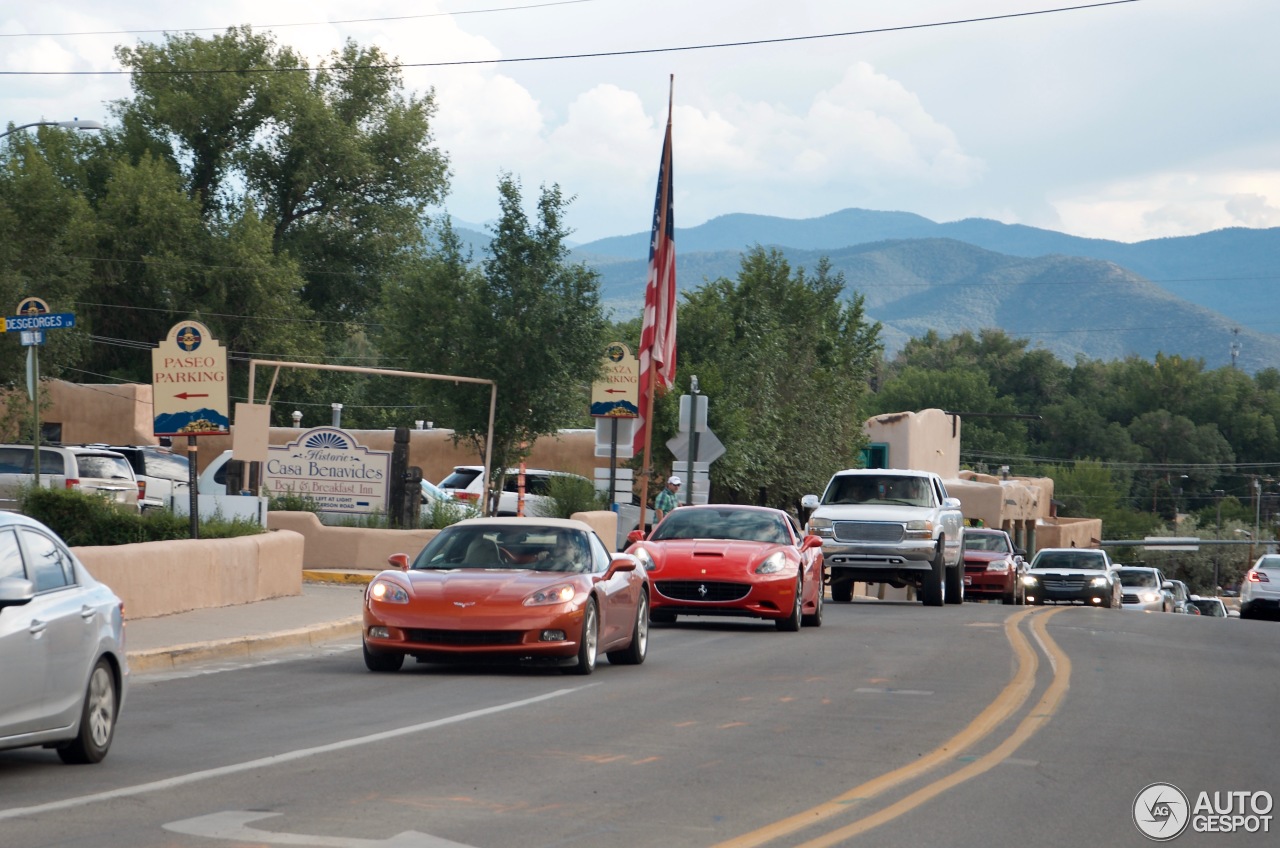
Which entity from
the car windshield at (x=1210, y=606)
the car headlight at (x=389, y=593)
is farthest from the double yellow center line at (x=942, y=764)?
the car windshield at (x=1210, y=606)

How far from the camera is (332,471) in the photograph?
27203 mm

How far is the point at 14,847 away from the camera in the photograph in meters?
6.70

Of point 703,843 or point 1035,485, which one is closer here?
point 703,843

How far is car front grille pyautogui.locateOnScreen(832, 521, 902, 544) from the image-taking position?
1045 inches

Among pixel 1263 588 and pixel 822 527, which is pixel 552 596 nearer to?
pixel 822 527

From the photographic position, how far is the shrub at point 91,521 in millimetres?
20266

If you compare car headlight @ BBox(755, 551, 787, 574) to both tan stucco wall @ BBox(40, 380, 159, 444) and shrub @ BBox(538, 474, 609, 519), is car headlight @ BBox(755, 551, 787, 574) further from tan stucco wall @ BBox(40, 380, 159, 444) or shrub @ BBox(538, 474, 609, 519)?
tan stucco wall @ BBox(40, 380, 159, 444)

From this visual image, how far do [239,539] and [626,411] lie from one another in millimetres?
15748

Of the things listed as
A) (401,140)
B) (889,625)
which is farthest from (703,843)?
(401,140)

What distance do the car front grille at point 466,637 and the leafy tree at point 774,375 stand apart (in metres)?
31.1

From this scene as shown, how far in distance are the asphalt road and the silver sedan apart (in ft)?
0.97

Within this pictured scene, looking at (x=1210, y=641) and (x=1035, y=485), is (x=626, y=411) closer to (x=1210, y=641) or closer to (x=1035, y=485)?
(x=1210, y=641)

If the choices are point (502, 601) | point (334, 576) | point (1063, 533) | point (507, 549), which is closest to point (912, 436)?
point (1063, 533)

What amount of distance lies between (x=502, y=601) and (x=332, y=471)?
14.0 metres
